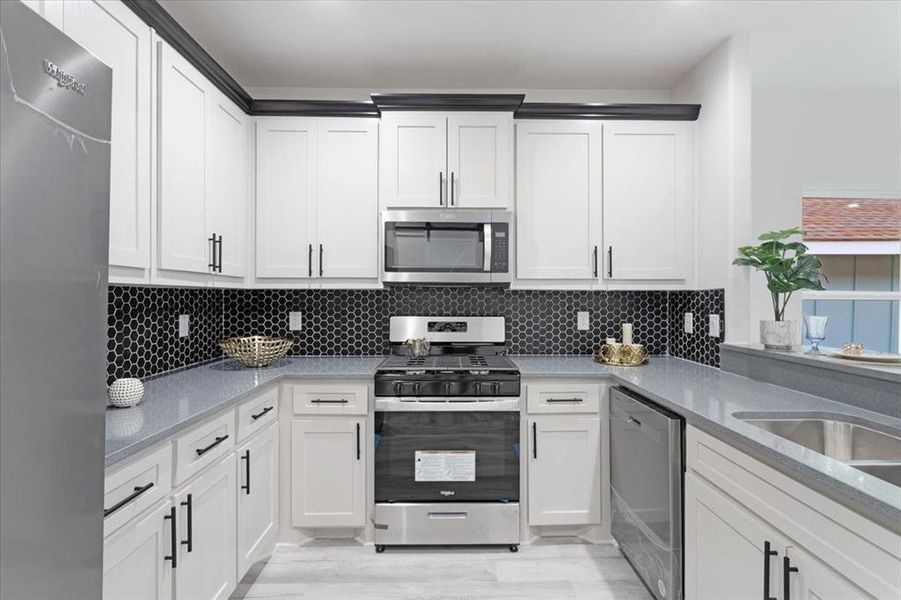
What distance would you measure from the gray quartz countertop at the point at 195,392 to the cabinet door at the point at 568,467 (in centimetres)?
100

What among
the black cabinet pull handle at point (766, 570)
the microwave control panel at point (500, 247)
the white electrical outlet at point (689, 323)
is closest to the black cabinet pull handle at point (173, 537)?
the black cabinet pull handle at point (766, 570)

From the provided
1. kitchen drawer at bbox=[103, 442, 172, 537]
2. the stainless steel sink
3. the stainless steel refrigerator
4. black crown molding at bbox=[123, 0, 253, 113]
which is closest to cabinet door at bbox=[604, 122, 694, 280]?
the stainless steel sink

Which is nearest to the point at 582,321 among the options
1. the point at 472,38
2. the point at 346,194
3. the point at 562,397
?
the point at 562,397

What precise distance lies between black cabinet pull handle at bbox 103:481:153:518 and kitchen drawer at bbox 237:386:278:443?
0.63 metres

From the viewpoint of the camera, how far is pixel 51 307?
738 millimetres

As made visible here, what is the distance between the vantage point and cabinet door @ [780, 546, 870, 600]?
992 mm

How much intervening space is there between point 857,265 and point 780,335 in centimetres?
195

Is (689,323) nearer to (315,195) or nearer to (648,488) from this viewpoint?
(648,488)

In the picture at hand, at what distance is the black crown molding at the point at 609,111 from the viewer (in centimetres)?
269

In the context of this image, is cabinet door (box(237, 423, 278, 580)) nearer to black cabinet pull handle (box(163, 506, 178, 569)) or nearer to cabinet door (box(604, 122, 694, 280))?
black cabinet pull handle (box(163, 506, 178, 569))

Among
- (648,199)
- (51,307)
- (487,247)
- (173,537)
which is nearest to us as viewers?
(51,307)

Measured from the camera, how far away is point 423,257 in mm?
2639

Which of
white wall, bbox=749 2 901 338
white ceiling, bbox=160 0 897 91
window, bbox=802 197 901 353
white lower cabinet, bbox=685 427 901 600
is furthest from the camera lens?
window, bbox=802 197 901 353

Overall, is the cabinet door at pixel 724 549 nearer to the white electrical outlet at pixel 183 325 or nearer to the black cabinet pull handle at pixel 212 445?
the black cabinet pull handle at pixel 212 445
